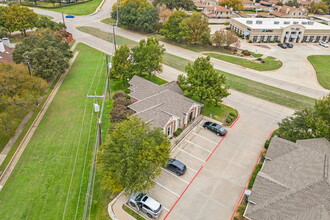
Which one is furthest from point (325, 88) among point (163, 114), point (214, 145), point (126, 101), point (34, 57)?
point (34, 57)

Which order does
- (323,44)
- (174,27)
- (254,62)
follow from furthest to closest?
(323,44) → (174,27) → (254,62)

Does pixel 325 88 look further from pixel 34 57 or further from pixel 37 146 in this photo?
pixel 34 57

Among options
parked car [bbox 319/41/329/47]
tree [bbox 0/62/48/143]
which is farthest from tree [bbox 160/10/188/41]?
parked car [bbox 319/41/329/47]

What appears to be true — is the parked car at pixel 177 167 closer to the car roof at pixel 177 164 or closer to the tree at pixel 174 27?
the car roof at pixel 177 164

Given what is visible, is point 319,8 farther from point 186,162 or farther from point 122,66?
point 186,162

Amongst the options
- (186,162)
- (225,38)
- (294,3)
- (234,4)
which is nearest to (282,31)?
(225,38)
